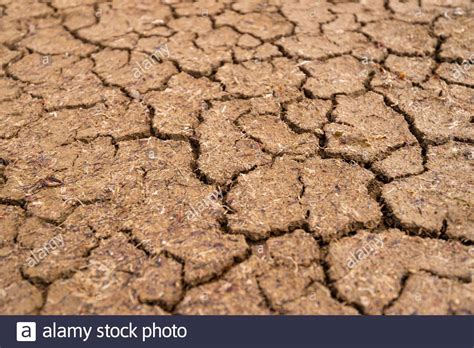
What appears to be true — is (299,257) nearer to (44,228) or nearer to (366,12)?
(44,228)

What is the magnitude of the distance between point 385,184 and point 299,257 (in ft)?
2.04

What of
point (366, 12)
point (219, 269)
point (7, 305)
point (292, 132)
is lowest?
point (7, 305)

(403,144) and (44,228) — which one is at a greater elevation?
(403,144)

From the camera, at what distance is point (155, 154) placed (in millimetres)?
2641

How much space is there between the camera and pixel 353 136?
2697 millimetres

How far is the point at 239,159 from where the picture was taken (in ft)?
8.47

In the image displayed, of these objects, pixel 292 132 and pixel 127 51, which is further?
pixel 127 51

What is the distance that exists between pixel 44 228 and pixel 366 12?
9.05ft

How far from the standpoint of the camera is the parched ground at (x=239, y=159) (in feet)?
6.68

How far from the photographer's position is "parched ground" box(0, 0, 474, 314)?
2.04 meters

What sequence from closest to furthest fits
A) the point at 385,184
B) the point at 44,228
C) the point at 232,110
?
the point at 44,228, the point at 385,184, the point at 232,110

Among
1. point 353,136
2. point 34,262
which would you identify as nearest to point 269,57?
point 353,136
